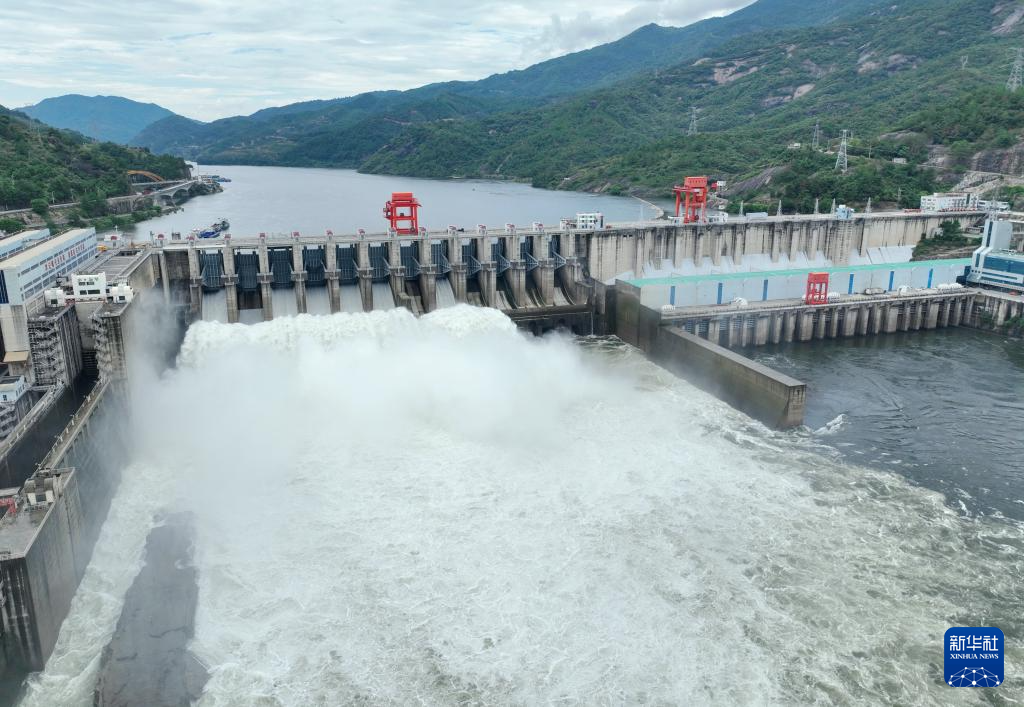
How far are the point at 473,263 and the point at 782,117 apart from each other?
368ft

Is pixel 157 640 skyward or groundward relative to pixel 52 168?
groundward

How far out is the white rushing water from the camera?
1625 centimetres

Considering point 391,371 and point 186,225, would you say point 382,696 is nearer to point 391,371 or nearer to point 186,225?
point 391,371

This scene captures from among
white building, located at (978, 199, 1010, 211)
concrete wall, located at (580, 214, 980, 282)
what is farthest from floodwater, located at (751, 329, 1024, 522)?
white building, located at (978, 199, 1010, 211)

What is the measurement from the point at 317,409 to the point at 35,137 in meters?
89.3

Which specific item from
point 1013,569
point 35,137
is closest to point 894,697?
point 1013,569

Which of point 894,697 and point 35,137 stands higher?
point 35,137

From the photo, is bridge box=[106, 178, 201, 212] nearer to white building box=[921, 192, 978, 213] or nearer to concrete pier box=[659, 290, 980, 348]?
concrete pier box=[659, 290, 980, 348]

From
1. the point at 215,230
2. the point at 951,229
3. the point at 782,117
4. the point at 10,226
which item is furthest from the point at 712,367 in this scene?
the point at 782,117

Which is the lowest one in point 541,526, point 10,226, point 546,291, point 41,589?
point 541,526

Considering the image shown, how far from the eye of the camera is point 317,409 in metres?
29.7

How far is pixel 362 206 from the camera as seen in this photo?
92.1m

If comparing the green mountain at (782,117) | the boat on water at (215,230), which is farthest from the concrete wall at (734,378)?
the green mountain at (782,117)

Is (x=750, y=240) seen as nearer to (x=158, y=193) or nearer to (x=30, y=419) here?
(x=30, y=419)
